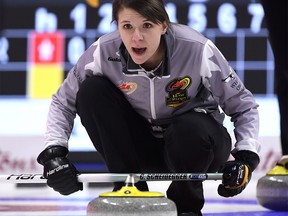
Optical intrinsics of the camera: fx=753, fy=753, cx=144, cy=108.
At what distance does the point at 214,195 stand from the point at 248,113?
4.78 ft

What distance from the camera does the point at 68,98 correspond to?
1921mm

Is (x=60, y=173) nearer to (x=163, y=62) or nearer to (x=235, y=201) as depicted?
(x=163, y=62)

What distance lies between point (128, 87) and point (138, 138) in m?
0.15

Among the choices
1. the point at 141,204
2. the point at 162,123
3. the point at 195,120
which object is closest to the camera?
the point at 141,204

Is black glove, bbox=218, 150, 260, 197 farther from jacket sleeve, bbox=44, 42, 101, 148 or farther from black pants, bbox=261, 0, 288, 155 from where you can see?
black pants, bbox=261, 0, 288, 155

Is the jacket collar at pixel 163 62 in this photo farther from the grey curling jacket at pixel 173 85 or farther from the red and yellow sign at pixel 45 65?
the red and yellow sign at pixel 45 65

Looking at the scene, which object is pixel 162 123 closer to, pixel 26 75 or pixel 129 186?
pixel 129 186

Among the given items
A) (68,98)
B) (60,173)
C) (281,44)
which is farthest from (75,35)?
(60,173)

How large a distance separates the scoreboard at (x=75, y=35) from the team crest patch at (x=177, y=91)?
2320 mm

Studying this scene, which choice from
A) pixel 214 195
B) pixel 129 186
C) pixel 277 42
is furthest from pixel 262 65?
pixel 129 186

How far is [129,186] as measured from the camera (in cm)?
169

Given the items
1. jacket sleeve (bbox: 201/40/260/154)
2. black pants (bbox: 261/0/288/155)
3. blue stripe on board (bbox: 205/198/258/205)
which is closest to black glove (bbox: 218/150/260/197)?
jacket sleeve (bbox: 201/40/260/154)

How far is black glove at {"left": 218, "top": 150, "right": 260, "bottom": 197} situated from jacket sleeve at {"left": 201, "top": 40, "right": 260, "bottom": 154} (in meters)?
0.03

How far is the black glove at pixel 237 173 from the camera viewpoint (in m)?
1.73
